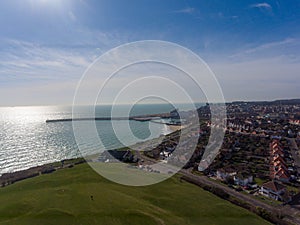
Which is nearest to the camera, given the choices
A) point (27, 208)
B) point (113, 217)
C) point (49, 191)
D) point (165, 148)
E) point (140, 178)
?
point (113, 217)

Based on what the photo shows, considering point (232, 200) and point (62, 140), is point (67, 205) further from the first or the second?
point (62, 140)

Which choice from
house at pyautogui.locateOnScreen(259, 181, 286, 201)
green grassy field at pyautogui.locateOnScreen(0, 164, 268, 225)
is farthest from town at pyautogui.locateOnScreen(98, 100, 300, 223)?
green grassy field at pyautogui.locateOnScreen(0, 164, 268, 225)

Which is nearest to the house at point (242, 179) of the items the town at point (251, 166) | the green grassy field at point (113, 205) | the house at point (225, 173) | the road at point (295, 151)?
the town at point (251, 166)

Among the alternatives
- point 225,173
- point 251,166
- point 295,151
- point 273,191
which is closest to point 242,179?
point 225,173

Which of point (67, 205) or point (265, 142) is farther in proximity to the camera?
point (265, 142)

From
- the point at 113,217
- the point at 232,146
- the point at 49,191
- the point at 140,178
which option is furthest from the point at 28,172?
the point at 232,146

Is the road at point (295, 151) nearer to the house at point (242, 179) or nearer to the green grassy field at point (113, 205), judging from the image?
the house at point (242, 179)

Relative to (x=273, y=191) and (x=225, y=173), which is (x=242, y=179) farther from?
(x=273, y=191)

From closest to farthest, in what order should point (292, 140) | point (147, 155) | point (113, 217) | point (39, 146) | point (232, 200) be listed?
point (113, 217) → point (232, 200) → point (147, 155) → point (292, 140) → point (39, 146)
